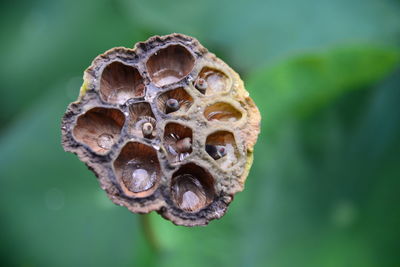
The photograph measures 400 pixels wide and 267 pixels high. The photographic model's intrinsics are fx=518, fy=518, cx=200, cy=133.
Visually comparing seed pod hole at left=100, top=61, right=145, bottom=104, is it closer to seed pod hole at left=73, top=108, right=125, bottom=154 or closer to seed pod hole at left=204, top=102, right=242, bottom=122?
seed pod hole at left=73, top=108, right=125, bottom=154

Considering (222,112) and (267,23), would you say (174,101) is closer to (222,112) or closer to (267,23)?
(222,112)

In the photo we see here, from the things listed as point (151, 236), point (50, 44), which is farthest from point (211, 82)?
point (50, 44)

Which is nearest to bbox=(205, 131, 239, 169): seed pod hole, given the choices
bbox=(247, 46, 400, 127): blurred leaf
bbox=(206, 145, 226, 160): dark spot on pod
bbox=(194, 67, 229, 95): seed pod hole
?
bbox=(206, 145, 226, 160): dark spot on pod

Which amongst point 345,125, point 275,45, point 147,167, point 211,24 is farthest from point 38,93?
point 147,167

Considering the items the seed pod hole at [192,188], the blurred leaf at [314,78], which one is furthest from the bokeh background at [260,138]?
the seed pod hole at [192,188]

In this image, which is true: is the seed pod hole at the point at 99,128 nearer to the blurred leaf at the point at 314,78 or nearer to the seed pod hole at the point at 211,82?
the seed pod hole at the point at 211,82

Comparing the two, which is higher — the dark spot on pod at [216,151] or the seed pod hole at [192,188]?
the dark spot on pod at [216,151]
